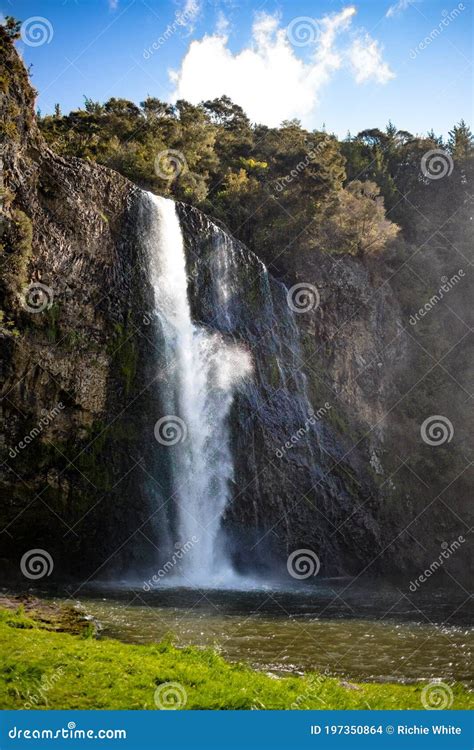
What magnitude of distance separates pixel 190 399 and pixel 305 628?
40.6 feet

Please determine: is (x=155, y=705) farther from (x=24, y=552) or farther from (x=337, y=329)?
(x=337, y=329)

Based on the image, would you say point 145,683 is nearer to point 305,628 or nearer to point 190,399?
point 305,628

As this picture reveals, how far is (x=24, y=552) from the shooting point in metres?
24.1

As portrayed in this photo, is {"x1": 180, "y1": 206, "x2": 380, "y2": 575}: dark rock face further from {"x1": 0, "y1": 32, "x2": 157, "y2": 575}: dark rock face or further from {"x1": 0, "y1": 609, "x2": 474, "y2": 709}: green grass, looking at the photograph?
{"x1": 0, "y1": 609, "x2": 474, "y2": 709}: green grass

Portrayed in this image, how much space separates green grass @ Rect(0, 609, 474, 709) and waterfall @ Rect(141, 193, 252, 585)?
12281 mm

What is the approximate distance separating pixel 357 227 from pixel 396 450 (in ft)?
43.7

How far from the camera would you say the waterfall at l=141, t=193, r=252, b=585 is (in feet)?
84.6

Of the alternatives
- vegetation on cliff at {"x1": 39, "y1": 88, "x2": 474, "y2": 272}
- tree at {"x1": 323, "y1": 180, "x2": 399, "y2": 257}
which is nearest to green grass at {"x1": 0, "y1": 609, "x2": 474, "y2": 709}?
vegetation on cliff at {"x1": 39, "y1": 88, "x2": 474, "y2": 272}

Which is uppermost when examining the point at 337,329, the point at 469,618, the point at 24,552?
the point at 337,329

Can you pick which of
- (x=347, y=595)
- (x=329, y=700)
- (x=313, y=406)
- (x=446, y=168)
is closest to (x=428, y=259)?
(x=446, y=168)

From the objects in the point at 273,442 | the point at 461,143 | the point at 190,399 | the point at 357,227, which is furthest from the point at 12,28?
the point at 461,143

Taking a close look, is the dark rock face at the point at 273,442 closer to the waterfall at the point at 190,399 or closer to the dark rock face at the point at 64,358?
the waterfall at the point at 190,399

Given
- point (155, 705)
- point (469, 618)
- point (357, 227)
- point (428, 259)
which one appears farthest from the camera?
point (428, 259)

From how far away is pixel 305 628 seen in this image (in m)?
17.0
